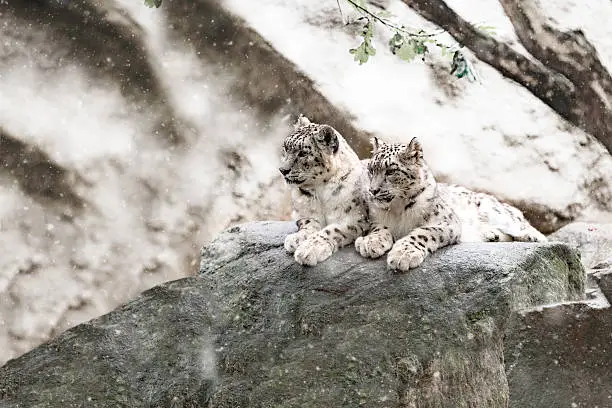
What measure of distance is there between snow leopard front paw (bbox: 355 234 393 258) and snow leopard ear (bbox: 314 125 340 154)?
643 mm

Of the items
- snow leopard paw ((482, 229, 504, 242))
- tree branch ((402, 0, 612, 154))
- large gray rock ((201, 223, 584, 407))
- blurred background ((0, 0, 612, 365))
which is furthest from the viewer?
tree branch ((402, 0, 612, 154))

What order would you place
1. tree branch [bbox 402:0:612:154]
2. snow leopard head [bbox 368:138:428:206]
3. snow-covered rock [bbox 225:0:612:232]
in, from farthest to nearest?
tree branch [bbox 402:0:612:154]
snow-covered rock [bbox 225:0:612:232]
snow leopard head [bbox 368:138:428:206]

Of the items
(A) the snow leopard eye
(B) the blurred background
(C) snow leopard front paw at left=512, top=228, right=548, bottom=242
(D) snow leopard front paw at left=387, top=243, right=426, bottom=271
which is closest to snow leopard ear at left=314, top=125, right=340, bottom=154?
(A) the snow leopard eye

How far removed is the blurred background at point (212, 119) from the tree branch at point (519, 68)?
0.01 m

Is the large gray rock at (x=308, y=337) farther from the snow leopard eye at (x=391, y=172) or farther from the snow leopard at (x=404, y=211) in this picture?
the snow leopard eye at (x=391, y=172)

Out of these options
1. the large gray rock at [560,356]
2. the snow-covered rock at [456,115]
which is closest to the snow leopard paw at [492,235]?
the large gray rock at [560,356]

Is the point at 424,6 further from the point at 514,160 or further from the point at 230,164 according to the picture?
the point at 230,164

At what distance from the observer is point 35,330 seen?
20.2 ft

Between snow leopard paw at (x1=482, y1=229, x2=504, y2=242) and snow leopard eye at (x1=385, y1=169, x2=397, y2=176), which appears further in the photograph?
snow leopard paw at (x1=482, y1=229, x2=504, y2=242)

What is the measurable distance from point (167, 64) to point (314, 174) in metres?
2.38

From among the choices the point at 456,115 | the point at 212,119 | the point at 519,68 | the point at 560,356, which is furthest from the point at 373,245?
the point at 519,68

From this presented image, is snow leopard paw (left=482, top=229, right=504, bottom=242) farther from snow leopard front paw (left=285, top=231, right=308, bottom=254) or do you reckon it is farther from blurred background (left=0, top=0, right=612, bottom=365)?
blurred background (left=0, top=0, right=612, bottom=365)

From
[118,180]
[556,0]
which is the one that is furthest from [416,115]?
[118,180]

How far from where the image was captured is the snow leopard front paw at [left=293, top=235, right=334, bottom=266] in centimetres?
508
